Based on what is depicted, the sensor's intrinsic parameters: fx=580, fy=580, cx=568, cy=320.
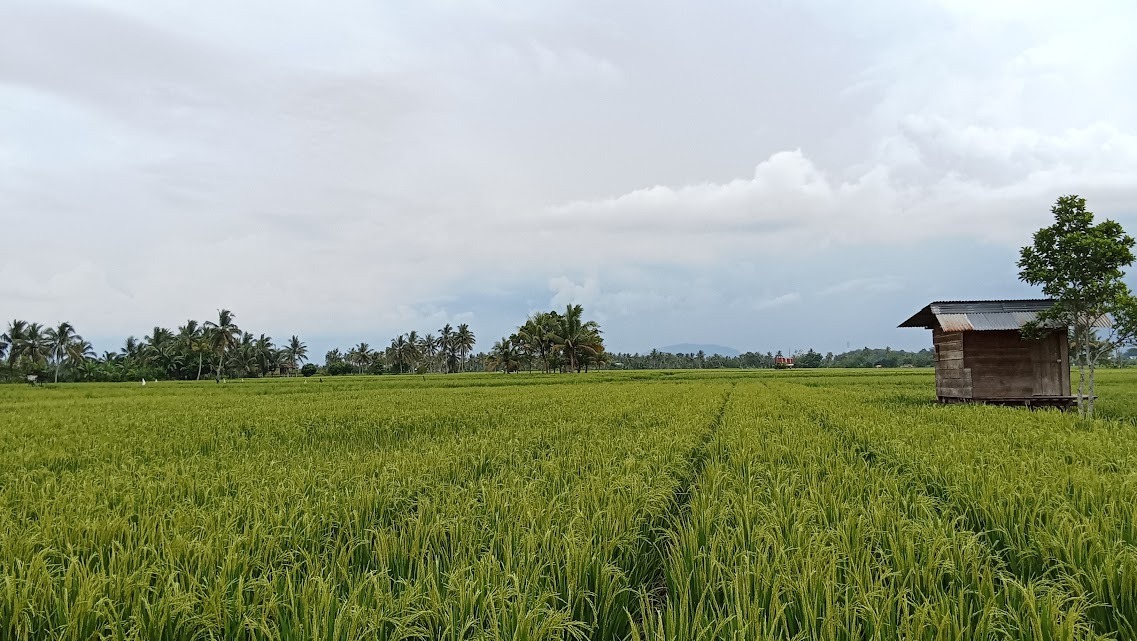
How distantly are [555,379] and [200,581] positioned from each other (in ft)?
118

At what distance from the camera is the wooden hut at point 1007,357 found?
14695 mm

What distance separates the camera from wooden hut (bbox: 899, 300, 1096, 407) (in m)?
14.7

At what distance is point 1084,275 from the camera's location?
12.4 meters

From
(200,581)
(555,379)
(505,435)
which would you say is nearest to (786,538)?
(200,581)

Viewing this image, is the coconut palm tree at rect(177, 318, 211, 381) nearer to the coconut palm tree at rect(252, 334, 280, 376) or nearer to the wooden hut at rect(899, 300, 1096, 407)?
the coconut palm tree at rect(252, 334, 280, 376)

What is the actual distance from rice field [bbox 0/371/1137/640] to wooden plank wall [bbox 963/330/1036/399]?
7.67 metres

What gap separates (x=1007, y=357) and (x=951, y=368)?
50.0 inches

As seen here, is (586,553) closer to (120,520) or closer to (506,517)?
(506,517)

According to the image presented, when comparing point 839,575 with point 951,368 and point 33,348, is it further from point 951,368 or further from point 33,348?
point 33,348

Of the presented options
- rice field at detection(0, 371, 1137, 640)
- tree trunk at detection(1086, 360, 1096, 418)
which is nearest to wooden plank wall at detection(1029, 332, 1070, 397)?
tree trunk at detection(1086, 360, 1096, 418)

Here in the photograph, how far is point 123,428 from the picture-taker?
11703 mm

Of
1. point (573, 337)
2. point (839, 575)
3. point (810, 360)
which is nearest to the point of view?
point (839, 575)

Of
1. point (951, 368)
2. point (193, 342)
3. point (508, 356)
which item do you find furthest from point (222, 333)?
point (951, 368)

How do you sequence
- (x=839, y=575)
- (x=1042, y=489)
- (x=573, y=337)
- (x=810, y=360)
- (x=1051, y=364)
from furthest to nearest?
1. (x=810, y=360)
2. (x=573, y=337)
3. (x=1051, y=364)
4. (x=1042, y=489)
5. (x=839, y=575)
